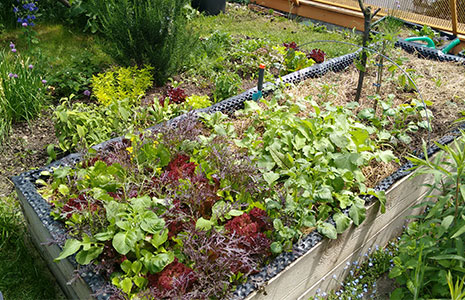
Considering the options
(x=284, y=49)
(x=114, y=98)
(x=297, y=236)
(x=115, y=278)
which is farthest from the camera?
(x=284, y=49)

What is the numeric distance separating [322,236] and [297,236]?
0.57 ft

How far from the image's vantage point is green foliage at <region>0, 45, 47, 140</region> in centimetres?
383

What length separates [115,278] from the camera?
2.17m

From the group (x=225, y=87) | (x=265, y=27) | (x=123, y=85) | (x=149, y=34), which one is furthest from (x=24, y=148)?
(x=265, y=27)

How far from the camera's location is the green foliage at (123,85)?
3.98 meters

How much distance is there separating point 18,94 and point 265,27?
4.40 meters

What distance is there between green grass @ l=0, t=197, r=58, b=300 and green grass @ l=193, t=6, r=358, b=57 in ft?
13.5

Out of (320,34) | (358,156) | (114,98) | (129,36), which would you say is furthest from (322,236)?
(320,34)

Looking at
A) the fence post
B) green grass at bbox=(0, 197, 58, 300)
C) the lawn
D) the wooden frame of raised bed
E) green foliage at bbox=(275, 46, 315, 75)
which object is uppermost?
the fence post

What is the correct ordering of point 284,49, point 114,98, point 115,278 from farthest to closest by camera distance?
1. point 284,49
2. point 114,98
3. point 115,278

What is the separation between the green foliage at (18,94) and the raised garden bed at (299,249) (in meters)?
1.21

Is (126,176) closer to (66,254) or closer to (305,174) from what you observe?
(66,254)

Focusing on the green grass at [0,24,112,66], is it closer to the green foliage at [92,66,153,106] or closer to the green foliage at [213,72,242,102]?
the green foliage at [92,66,153,106]

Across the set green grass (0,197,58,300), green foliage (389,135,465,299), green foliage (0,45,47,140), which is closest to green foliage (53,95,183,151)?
green foliage (0,45,47,140)
